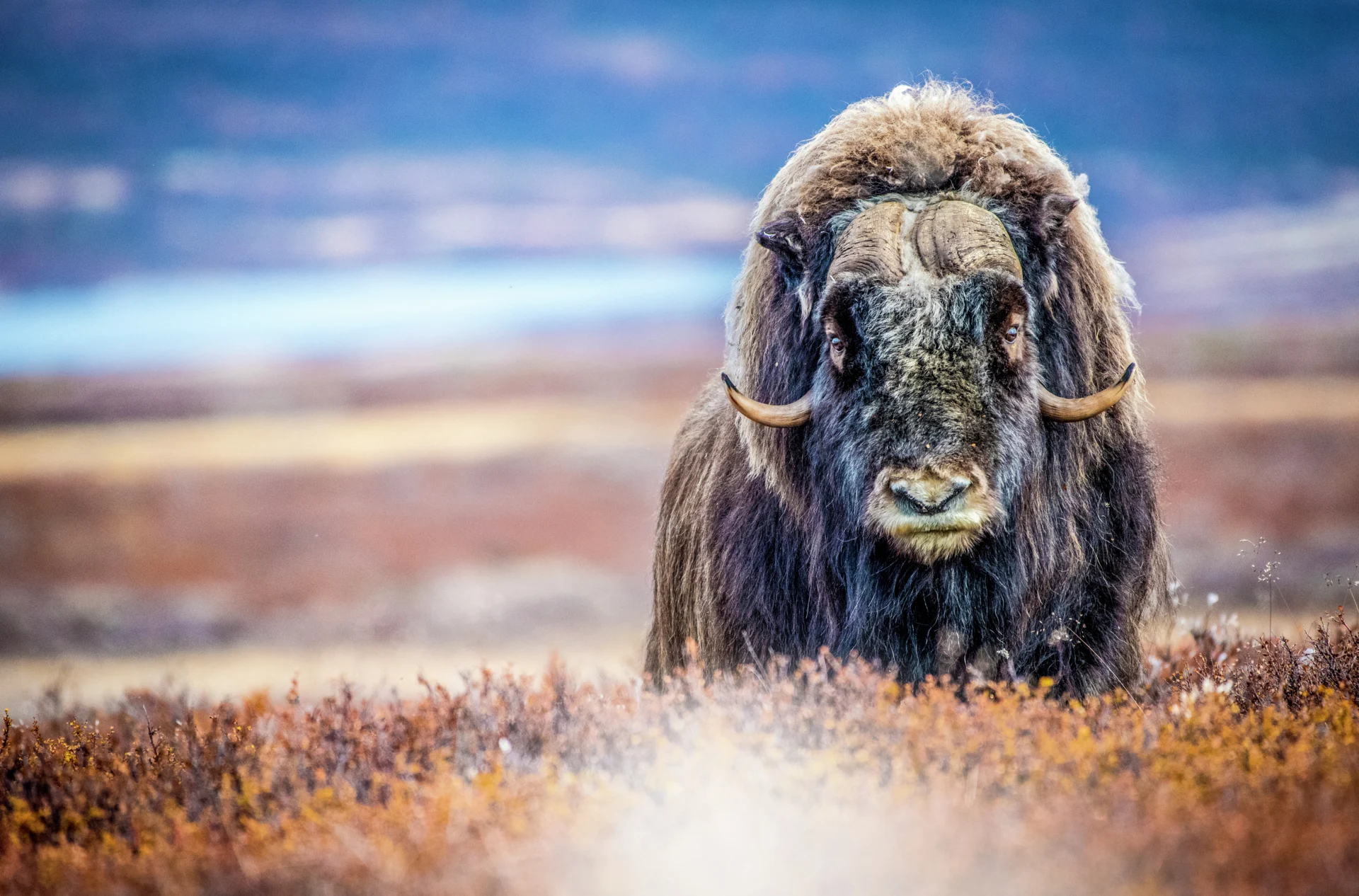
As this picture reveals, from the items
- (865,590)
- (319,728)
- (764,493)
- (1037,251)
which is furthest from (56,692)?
(1037,251)

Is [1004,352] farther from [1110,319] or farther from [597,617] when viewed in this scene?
[597,617]

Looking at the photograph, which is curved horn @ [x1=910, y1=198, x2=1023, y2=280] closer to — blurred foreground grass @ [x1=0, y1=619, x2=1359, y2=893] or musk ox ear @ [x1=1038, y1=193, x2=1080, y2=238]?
musk ox ear @ [x1=1038, y1=193, x2=1080, y2=238]

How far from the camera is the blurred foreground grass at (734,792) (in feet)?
8.00

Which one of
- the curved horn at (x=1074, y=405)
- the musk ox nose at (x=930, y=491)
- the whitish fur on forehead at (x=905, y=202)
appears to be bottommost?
the musk ox nose at (x=930, y=491)

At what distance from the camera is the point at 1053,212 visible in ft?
12.7

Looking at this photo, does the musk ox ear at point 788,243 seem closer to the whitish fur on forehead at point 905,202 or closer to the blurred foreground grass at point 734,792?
the whitish fur on forehead at point 905,202

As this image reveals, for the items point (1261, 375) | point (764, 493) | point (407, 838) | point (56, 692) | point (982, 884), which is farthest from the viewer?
point (1261, 375)

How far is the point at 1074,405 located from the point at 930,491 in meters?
0.65

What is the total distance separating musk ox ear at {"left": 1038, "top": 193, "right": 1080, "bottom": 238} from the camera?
385 cm

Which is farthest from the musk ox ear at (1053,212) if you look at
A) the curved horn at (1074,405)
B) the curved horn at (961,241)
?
the curved horn at (1074,405)

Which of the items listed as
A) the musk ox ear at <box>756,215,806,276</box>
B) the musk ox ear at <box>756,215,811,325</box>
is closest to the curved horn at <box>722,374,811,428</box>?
the musk ox ear at <box>756,215,811,325</box>

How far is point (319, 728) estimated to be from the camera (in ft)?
11.8

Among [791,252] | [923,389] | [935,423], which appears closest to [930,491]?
[935,423]

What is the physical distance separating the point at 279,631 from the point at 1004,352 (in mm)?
14775
